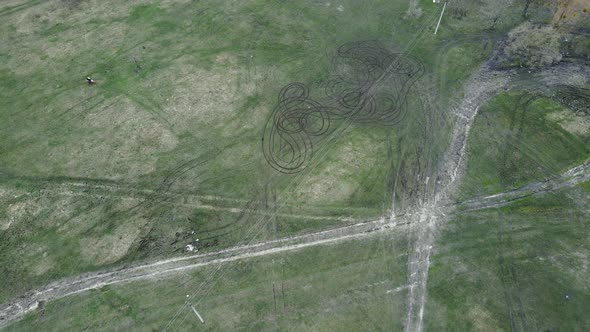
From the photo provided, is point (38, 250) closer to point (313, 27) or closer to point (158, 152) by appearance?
point (158, 152)

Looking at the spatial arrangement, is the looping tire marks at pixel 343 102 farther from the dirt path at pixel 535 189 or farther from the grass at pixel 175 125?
the dirt path at pixel 535 189

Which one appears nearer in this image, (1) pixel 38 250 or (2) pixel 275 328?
(2) pixel 275 328

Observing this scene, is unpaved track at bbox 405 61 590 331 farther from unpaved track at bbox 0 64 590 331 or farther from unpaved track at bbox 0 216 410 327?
unpaved track at bbox 0 216 410 327

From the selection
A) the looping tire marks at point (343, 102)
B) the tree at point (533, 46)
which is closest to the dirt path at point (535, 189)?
the looping tire marks at point (343, 102)

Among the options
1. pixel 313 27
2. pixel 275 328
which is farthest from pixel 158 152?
pixel 313 27

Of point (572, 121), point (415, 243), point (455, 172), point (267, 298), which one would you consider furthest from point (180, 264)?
point (572, 121)

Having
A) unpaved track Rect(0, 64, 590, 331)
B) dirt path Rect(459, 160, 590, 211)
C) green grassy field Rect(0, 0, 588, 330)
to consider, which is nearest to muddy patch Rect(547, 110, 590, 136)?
green grassy field Rect(0, 0, 588, 330)
